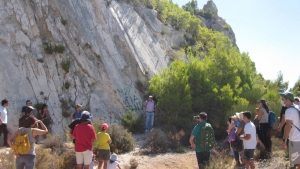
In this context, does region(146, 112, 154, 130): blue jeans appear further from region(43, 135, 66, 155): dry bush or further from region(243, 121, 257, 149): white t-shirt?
region(243, 121, 257, 149): white t-shirt

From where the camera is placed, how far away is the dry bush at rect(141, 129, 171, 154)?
40.0 ft

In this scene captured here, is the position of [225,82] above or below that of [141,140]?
above

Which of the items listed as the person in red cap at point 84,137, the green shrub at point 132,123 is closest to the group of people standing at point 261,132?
the person in red cap at point 84,137

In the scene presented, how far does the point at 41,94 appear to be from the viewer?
49.6 feet

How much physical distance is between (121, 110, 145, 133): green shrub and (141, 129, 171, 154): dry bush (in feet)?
9.70

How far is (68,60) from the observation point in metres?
16.6

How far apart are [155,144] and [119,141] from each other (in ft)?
4.57

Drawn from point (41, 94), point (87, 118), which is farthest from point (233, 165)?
point (41, 94)

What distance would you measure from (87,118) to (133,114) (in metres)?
9.13

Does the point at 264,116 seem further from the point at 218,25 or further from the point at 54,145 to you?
the point at 218,25

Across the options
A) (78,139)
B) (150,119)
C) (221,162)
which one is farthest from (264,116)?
(150,119)

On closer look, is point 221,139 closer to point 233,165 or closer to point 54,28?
Answer: point 233,165

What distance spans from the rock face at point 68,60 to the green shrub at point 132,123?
0.65m

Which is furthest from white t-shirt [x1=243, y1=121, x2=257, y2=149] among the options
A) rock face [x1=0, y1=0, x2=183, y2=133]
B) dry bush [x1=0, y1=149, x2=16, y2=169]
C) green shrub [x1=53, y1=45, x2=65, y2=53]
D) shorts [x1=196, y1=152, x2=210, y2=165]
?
A: green shrub [x1=53, y1=45, x2=65, y2=53]
